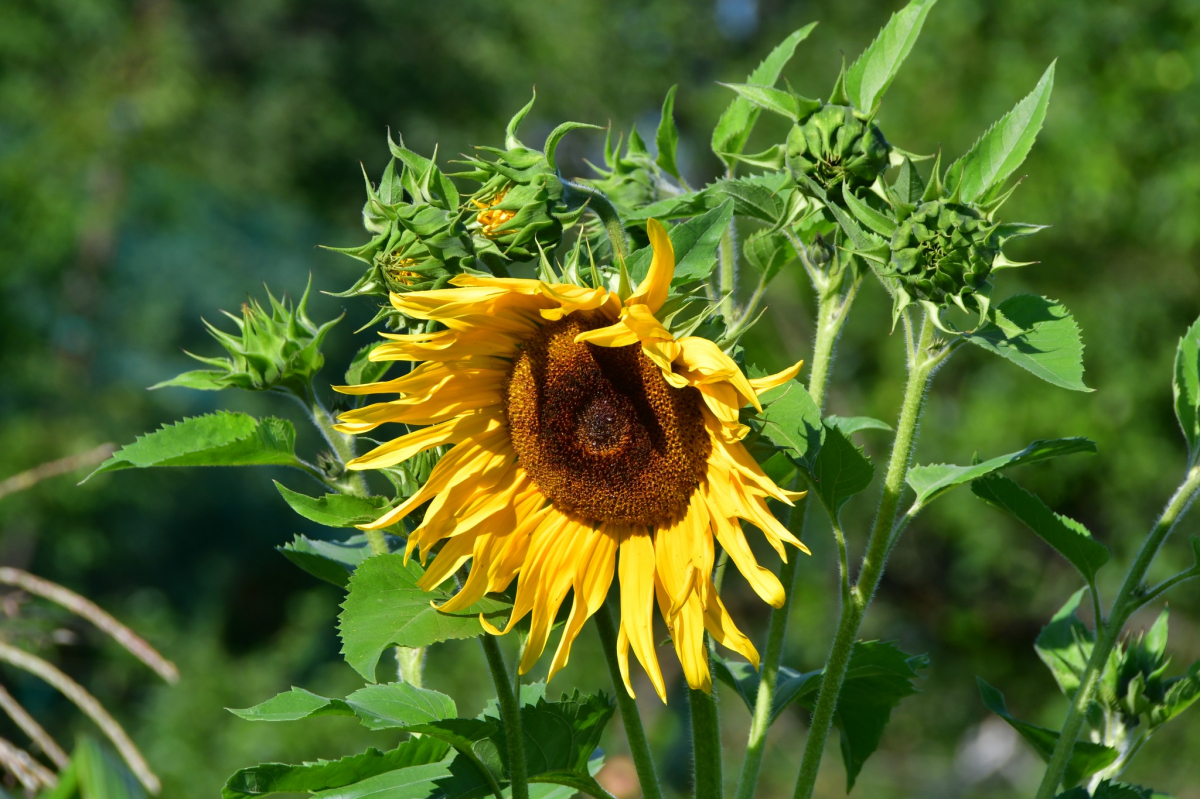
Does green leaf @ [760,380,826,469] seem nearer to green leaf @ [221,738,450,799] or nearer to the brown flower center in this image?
the brown flower center

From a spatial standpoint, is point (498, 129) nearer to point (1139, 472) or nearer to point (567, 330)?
point (1139, 472)

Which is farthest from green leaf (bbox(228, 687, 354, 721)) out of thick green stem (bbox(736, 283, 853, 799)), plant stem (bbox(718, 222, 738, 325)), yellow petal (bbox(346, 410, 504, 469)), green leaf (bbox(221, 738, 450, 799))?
plant stem (bbox(718, 222, 738, 325))

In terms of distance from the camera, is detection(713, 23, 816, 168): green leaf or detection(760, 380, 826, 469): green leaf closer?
detection(760, 380, 826, 469): green leaf

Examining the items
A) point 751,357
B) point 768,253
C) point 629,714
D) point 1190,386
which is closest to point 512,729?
point 629,714

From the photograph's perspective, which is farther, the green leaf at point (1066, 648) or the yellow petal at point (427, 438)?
the green leaf at point (1066, 648)

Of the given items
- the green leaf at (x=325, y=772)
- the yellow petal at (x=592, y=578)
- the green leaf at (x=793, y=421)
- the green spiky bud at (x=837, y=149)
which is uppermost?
the green spiky bud at (x=837, y=149)

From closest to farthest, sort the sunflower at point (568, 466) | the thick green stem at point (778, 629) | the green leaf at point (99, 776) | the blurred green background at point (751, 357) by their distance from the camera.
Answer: the green leaf at point (99, 776), the sunflower at point (568, 466), the thick green stem at point (778, 629), the blurred green background at point (751, 357)

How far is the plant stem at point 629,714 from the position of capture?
67 centimetres

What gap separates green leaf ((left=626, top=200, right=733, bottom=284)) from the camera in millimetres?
639

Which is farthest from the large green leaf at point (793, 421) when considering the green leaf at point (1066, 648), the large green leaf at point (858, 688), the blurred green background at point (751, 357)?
the blurred green background at point (751, 357)

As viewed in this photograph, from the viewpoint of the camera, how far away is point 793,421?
0.61 metres

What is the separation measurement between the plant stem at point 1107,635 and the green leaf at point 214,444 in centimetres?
53

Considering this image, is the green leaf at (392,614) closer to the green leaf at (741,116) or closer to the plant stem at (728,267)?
the plant stem at (728,267)

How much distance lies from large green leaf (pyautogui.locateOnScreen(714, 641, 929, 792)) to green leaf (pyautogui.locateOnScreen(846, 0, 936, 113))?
0.37m
